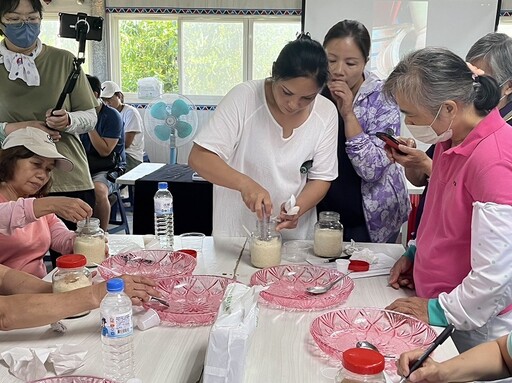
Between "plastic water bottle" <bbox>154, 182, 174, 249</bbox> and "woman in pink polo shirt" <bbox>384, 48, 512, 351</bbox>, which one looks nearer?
"woman in pink polo shirt" <bbox>384, 48, 512, 351</bbox>

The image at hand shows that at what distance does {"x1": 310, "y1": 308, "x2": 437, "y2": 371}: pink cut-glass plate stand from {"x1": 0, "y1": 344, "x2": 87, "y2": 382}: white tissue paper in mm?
549

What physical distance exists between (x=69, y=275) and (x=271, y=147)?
836mm

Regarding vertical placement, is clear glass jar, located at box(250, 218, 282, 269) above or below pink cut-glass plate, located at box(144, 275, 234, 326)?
above

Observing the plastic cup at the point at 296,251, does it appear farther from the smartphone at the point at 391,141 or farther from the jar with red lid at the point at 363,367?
the jar with red lid at the point at 363,367

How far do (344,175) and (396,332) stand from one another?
2.92ft

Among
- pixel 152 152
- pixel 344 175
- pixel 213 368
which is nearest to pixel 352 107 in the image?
pixel 344 175

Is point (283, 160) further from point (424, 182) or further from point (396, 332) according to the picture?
point (396, 332)

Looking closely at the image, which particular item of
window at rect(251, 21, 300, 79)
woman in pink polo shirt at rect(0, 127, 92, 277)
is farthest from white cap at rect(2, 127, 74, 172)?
window at rect(251, 21, 300, 79)

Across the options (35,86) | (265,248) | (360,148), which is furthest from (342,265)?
(35,86)

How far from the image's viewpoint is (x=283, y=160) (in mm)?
1885

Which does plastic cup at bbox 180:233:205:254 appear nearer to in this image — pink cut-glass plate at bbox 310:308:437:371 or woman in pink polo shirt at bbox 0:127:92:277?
woman in pink polo shirt at bbox 0:127:92:277

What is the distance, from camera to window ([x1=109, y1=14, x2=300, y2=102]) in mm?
5715

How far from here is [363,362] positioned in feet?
3.17

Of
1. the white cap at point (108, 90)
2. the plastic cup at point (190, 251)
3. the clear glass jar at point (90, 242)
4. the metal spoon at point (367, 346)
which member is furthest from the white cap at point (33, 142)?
the white cap at point (108, 90)
